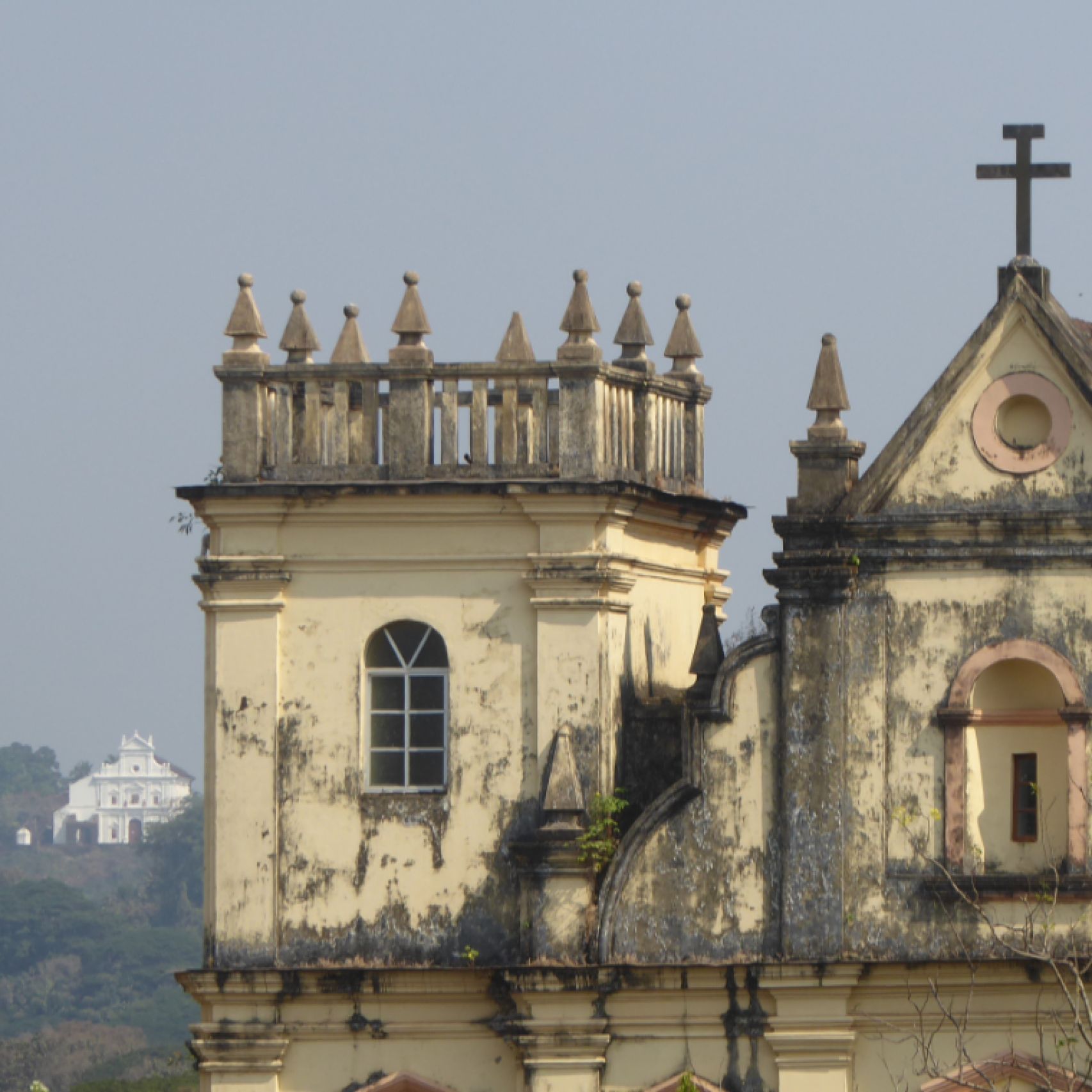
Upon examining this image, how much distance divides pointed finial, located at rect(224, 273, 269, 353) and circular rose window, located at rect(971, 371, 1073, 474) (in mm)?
6854

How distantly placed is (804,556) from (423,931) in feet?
16.2

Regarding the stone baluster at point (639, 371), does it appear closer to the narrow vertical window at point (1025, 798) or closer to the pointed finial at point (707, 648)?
the pointed finial at point (707, 648)

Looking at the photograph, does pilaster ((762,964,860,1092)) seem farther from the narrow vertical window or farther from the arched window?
the arched window

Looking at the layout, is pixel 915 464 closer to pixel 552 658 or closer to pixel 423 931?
pixel 552 658

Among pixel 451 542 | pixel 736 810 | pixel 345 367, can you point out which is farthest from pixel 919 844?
pixel 345 367

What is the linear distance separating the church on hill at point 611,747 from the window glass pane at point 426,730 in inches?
1.2

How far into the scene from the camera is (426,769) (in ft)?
89.8

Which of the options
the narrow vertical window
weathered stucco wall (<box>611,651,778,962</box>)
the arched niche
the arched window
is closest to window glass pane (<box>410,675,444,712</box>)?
the arched window

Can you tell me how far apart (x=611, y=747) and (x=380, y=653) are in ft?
7.70

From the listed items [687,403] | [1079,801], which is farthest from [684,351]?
[1079,801]

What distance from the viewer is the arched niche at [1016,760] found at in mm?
26281

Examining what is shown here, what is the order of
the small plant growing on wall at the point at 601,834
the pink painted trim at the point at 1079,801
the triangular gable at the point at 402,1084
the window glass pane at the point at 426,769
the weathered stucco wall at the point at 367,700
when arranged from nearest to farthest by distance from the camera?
the pink painted trim at the point at 1079,801
the small plant growing on wall at the point at 601,834
the triangular gable at the point at 402,1084
the weathered stucco wall at the point at 367,700
the window glass pane at the point at 426,769

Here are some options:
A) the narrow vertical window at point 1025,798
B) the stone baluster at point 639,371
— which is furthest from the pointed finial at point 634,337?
the narrow vertical window at point 1025,798

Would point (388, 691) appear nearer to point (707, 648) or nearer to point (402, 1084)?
point (707, 648)
